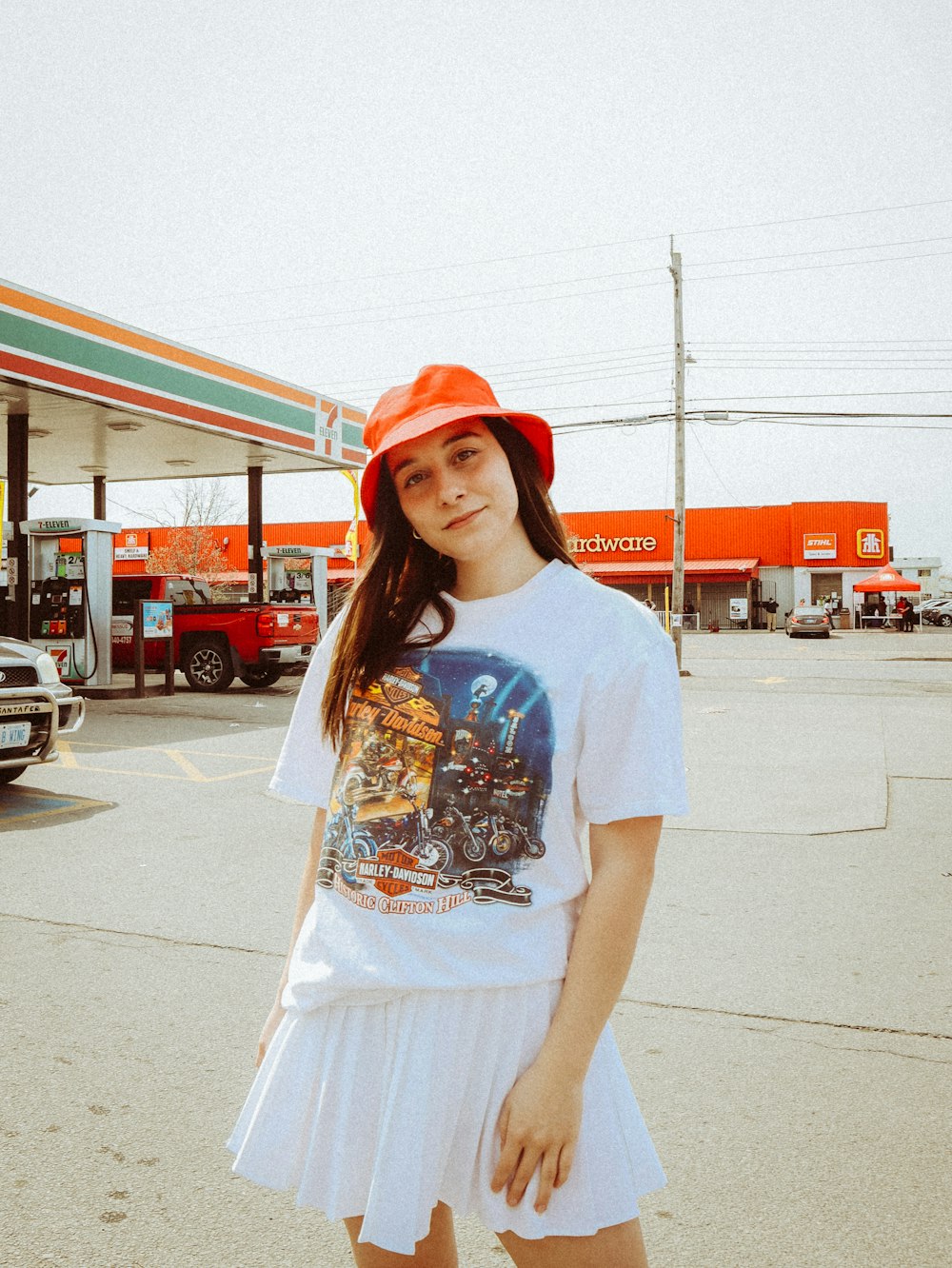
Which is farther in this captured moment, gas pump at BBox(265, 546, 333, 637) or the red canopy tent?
the red canopy tent

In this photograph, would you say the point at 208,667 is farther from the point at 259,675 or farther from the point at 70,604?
the point at 70,604

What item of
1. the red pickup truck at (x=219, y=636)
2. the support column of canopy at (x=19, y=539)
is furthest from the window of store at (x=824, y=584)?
the support column of canopy at (x=19, y=539)

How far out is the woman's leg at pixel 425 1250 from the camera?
1381 mm

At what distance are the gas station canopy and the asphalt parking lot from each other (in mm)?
6853

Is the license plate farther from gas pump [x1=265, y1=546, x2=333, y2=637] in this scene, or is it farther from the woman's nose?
gas pump [x1=265, y1=546, x2=333, y2=637]

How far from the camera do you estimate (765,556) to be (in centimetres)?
5166

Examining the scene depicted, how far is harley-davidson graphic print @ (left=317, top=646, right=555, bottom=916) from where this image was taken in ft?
4.40

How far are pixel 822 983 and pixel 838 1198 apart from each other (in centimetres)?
146

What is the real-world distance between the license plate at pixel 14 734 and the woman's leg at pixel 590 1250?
21.6 ft

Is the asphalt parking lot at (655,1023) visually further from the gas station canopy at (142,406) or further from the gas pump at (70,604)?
the gas pump at (70,604)

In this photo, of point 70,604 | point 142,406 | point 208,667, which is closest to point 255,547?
point 208,667

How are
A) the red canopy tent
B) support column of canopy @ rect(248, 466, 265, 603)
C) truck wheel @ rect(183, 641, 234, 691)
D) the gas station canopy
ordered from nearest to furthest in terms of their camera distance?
the gas station canopy, truck wheel @ rect(183, 641, 234, 691), support column of canopy @ rect(248, 466, 265, 603), the red canopy tent

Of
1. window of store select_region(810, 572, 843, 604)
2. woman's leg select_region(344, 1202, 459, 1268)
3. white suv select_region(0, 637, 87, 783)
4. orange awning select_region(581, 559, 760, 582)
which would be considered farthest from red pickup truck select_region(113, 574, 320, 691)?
window of store select_region(810, 572, 843, 604)

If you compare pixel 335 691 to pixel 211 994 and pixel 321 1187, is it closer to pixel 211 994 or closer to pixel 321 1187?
pixel 321 1187
